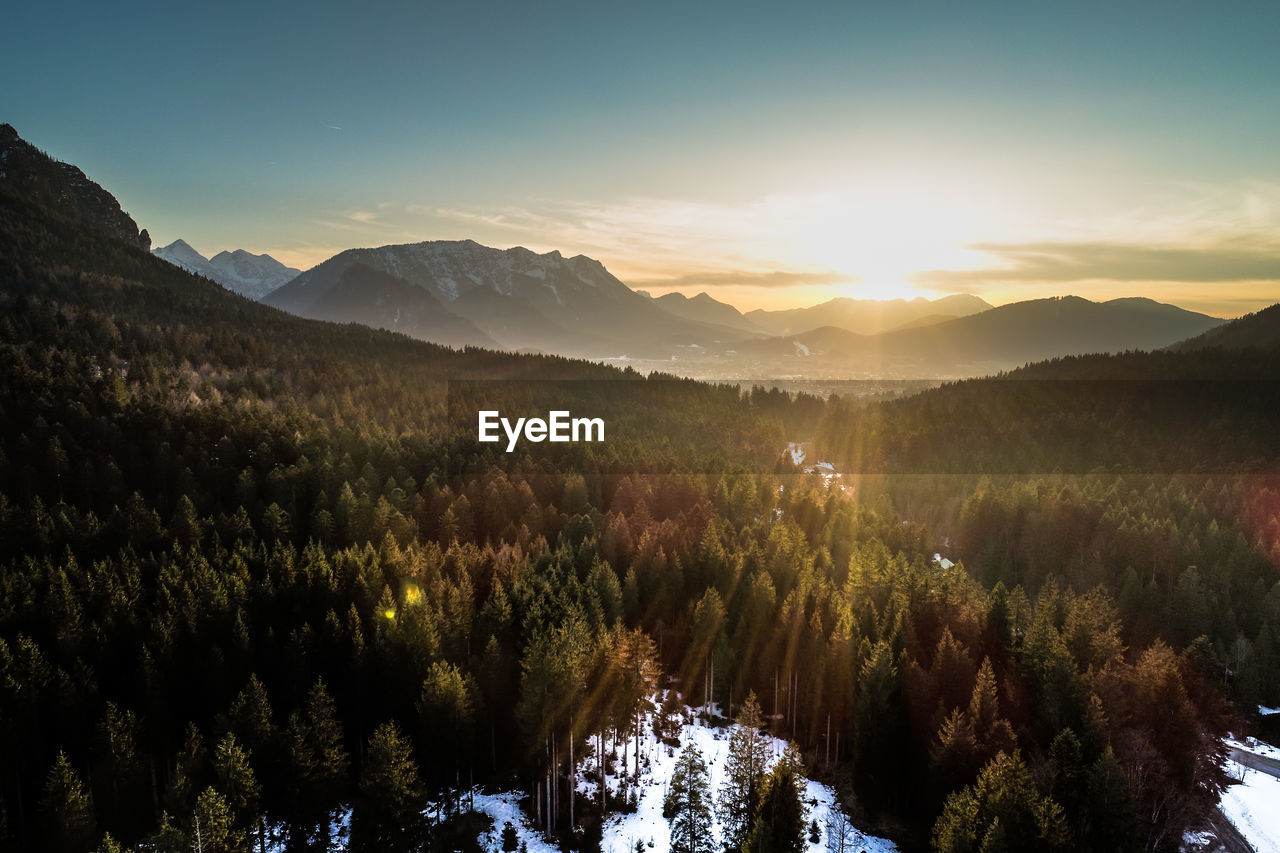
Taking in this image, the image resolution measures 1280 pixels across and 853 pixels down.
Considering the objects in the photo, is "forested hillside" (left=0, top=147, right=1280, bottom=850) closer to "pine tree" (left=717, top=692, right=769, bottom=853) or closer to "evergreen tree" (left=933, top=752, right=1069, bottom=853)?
"evergreen tree" (left=933, top=752, right=1069, bottom=853)

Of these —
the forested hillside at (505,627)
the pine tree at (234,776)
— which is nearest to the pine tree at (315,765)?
the forested hillside at (505,627)

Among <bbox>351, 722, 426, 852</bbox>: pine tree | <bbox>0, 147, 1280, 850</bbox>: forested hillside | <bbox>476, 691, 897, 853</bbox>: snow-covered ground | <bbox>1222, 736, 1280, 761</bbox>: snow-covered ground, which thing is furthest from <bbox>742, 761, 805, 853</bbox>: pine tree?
<bbox>1222, 736, 1280, 761</bbox>: snow-covered ground

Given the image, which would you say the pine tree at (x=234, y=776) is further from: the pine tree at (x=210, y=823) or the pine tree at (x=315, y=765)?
the pine tree at (x=315, y=765)

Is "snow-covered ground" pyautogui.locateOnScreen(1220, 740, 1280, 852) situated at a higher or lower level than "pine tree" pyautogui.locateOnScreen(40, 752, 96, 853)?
lower

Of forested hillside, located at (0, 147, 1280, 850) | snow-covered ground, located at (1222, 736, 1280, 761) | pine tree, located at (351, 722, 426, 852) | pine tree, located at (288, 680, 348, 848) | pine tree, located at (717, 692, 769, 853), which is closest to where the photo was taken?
pine tree, located at (717, 692, 769, 853)

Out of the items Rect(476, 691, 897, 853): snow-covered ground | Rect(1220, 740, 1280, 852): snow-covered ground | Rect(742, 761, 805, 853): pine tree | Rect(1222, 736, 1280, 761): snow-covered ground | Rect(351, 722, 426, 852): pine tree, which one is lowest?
Rect(1222, 736, 1280, 761): snow-covered ground

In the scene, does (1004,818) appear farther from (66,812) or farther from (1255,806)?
(66,812)

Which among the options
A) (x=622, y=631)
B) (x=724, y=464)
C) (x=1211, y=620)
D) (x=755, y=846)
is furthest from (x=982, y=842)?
(x=724, y=464)
